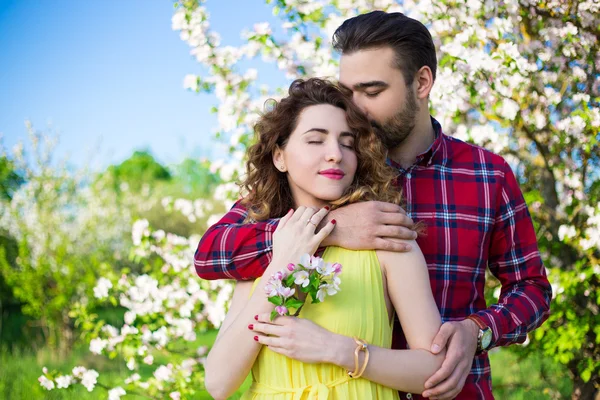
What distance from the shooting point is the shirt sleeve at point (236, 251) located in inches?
80.7

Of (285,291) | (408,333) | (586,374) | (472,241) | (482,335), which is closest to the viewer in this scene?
(285,291)

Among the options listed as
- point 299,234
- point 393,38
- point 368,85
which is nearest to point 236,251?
point 299,234

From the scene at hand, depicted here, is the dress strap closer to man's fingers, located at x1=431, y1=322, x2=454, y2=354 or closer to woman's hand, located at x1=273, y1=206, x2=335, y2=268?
man's fingers, located at x1=431, y1=322, x2=454, y2=354

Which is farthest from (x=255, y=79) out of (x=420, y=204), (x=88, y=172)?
(x=88, y=172)

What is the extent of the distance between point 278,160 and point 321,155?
0.81ft

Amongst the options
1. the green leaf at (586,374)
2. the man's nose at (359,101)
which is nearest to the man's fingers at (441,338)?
the man's nose at (359,101)

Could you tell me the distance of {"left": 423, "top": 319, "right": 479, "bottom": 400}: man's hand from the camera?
6.12ft

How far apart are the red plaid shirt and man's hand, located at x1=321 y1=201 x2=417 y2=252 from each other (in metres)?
0.39

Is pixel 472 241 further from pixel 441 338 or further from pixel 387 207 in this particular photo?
pixel 441 338

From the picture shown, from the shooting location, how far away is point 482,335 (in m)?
2.14

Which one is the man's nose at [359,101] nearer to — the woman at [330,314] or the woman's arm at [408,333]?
the woman at [330,314]

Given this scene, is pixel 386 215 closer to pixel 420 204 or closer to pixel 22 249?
pixel 420 204

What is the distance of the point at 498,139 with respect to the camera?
4.13 m

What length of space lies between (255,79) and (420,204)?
2.76 meters
